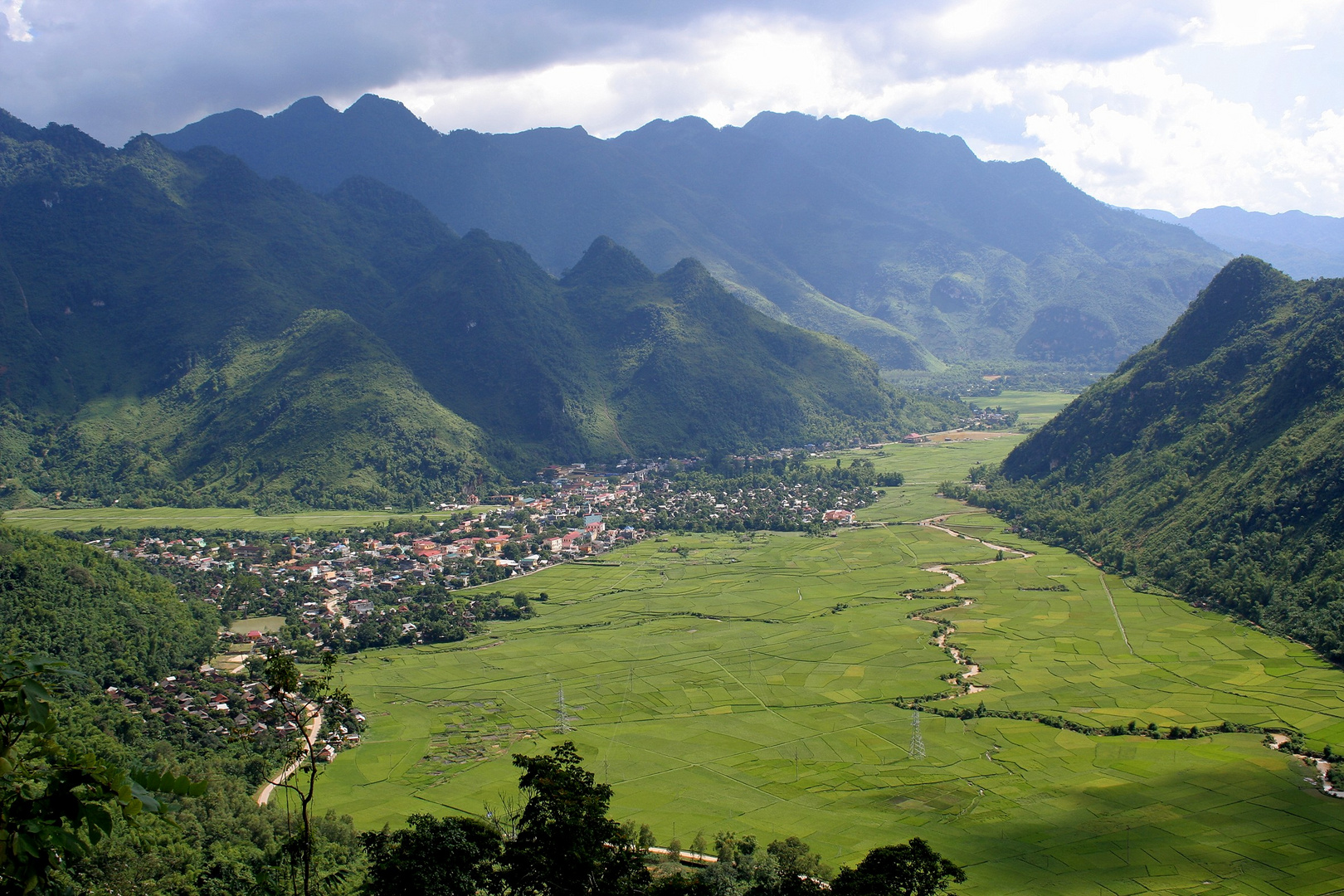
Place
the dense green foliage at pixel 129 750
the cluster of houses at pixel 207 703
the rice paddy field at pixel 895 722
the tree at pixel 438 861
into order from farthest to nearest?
1. the cluster of houses at pixel 207 703
2. the rice paddy field at pixel 895 722
3. the tree at pixel 438 861
4. the dense green foliage at pixel 129 750

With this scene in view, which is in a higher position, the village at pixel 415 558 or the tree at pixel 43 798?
the tree at pixel 43 798

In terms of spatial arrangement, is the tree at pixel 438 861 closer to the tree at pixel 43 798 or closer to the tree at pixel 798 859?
the tree at pixel 798 859

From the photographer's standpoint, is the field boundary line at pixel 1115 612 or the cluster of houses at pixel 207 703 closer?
the cluster of houses at pixel 207 703

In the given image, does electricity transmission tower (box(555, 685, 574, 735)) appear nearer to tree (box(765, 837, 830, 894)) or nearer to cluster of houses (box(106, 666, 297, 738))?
cluster of houses (box(106, 666, 297, 738))

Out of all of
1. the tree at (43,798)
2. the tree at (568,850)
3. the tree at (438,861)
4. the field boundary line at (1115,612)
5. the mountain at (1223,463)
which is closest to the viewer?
the tree at (43,798)

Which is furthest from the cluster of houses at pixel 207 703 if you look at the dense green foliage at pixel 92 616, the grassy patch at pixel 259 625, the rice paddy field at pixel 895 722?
the grassy patch at pixel 259 625

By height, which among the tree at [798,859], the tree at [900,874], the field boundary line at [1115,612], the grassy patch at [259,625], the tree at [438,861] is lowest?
the grassy patch at [259,625]

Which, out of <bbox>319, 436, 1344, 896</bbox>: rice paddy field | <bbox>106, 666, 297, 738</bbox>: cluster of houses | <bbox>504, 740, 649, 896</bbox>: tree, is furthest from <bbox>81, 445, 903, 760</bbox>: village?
<bbox>504, 740, 649, 896</bbox>: tree

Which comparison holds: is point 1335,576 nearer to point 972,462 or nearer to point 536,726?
point 536,726
